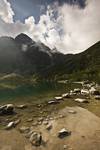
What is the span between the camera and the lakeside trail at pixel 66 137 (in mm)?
17906

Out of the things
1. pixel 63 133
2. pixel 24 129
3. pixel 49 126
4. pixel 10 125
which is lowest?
pixel 63 133

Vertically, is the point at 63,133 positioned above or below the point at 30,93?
below

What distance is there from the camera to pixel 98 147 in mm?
17297

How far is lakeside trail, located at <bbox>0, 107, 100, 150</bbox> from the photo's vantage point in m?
17.9

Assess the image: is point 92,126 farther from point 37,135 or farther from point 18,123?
point 18,123

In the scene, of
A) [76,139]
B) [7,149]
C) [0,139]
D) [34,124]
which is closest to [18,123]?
[34,124]

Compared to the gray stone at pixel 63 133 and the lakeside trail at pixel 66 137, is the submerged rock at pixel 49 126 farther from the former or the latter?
the gray stone at pixel 63 133

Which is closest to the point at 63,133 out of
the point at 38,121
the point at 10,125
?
the point at 38,121

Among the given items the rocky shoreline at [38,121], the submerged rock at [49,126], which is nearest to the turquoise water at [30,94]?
the rocky shoreline at [38,121]

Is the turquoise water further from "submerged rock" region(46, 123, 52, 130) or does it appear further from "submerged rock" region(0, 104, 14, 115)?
"submerged rock" region(46, 123, 52, 130)

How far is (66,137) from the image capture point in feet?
63.9

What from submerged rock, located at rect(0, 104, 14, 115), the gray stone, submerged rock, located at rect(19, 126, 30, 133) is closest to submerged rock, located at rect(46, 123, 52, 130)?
the gray stone

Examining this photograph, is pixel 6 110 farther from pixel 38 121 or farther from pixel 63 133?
pixel 63 133

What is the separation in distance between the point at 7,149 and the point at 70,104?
53.8 feet
